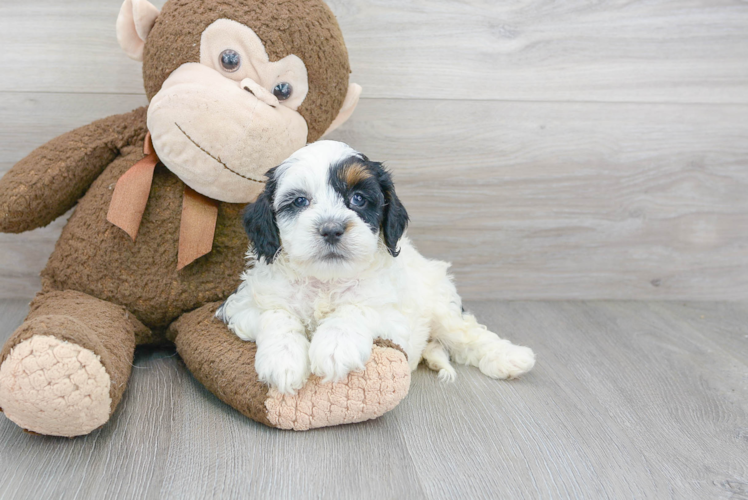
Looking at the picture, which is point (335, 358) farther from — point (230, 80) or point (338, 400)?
point (230, 80)

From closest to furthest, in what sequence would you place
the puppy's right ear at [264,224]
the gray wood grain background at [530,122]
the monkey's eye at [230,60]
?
the puppy's right ear at [264,224]
the monkey's eye at [230,60]
the gray wood grain background at [530,122]

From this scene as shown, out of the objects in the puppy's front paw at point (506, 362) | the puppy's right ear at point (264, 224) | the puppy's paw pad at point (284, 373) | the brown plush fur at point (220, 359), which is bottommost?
the puppy's front paw at point (506, 362)

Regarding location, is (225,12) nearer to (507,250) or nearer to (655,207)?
(507,250)

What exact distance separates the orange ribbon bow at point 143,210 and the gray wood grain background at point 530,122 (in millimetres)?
579

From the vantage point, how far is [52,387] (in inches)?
45.1

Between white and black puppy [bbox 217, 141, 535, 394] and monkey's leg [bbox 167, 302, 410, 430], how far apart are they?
1.8 inches

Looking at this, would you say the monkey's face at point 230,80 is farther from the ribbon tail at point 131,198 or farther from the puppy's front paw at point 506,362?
the puppy's front paw at point 506,362

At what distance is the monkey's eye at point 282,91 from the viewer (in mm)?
1518

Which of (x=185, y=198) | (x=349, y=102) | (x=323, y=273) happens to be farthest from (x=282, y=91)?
(x=323, y=273)

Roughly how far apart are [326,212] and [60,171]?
772 mm

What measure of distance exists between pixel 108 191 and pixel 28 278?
794 millimetres

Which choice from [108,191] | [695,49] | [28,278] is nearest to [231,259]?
[108,191]

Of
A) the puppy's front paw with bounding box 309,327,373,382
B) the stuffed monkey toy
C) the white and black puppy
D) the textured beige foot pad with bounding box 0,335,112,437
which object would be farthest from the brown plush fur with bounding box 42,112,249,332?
the puppy's front paw with bounding box 309,327,373,382

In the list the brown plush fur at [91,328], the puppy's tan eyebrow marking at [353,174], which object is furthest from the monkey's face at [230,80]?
the brown plush fur at [91,328]
